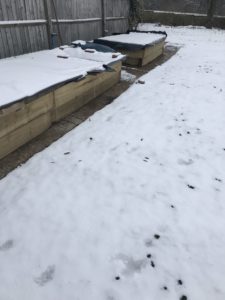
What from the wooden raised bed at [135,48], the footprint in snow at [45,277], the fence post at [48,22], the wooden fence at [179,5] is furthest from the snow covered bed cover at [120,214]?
the wooden fence at [179,5]

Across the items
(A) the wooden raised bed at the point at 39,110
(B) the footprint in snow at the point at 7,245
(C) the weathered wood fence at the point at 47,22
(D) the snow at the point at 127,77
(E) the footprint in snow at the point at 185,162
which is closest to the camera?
(B) the footprint in snow at the point at 7,245

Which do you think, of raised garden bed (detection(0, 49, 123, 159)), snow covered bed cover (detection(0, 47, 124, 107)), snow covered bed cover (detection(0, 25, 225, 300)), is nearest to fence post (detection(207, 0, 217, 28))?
snow covered bed cover (detection(0, 47, 124, 107))

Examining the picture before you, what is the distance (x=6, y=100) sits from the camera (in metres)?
3.61

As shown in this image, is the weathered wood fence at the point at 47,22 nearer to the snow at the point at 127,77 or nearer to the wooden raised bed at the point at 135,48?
the wooden raised bed at the point at 135,48

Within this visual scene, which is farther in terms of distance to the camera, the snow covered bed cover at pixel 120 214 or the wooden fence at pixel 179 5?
the wooden fence at pixel 179 5

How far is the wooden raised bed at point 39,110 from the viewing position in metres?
3.78

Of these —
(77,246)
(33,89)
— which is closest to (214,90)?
(33,89)

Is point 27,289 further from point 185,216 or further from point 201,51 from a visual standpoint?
point 201,51

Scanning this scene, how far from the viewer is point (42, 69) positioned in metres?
5.06

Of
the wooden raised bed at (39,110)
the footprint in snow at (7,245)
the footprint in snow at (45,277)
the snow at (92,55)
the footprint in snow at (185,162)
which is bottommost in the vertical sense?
the footprint in snow at (185,162)

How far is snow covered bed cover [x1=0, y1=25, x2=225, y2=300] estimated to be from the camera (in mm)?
2326

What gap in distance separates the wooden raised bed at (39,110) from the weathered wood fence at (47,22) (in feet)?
5.98

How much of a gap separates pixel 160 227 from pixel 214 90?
5.19 meters

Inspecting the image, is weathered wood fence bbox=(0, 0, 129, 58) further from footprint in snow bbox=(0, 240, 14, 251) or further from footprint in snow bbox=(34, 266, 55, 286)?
footprint in snow bbox=(34, 266, 55, 286)
